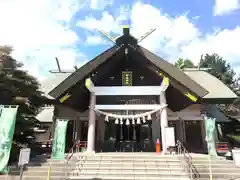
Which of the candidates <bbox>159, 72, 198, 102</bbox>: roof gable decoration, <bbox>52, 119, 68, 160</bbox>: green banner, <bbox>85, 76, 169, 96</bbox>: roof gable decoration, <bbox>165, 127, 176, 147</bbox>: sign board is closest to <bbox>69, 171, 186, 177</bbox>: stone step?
<bbox>52, 119, 68, 160</bbox>: green banner

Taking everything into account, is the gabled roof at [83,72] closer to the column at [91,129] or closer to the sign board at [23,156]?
the column at [91,129]

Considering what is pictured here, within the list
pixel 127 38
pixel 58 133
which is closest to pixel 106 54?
pixel 127 38

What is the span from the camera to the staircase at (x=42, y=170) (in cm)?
803

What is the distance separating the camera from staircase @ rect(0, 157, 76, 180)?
803 centimetres

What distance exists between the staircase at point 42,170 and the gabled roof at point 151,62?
329 cm

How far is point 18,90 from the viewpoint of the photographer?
34.3 feet

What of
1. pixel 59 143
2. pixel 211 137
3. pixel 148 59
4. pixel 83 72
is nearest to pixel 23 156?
pixel 59 143

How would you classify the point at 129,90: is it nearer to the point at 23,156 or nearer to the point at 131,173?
the point at 131,173

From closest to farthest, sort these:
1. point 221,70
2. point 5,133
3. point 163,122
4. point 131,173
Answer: point 5,133 → point 131,173 → point 163,122 → point 221,70

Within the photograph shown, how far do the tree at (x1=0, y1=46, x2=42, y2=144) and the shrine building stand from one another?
5.90 ft

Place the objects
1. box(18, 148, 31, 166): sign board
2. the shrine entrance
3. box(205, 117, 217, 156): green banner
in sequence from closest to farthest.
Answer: box(18, 148, 31, 166): sign board
box(205, 117, 217, 156): green banner
the shrine entrance

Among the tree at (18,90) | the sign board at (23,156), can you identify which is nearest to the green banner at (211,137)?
the sign board at (23,156)

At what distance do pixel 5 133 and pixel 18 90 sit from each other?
3362 millimetres

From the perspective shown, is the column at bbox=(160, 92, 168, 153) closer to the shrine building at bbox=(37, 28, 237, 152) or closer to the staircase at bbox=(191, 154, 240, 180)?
the shrine building at bbox=(37, 28, 237, 152)
